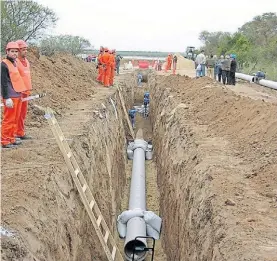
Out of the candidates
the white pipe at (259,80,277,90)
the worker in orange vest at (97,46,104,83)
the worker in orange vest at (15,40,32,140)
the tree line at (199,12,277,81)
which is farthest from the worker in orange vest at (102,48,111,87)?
the worker in orange vest at (15,40,32,140)

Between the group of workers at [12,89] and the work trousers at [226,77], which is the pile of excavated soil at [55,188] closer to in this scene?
the group of workers at [12,89]

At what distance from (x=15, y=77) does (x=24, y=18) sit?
2839cm

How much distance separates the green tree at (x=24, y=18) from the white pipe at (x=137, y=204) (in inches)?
673

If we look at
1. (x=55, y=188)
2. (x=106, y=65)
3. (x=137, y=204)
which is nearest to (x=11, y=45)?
(x=55, y=188)

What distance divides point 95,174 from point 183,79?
1298cm

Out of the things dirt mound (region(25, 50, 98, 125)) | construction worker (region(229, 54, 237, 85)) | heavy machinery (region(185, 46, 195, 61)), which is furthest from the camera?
heavy machinery (region(185, 46, 195, 61))

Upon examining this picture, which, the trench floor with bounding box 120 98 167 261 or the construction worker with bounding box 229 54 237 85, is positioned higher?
the construction worker with bounding box 229 54 237 85

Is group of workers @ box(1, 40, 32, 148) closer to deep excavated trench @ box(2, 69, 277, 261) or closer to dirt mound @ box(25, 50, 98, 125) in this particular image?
deep excavated trench @ box(2, 69, 277, 261)

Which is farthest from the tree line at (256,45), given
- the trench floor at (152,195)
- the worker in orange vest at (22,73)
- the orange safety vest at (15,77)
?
the orange safety vest at (15,77)

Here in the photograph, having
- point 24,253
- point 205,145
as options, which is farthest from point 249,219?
point 205,145

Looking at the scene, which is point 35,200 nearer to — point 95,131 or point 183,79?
point 95,131

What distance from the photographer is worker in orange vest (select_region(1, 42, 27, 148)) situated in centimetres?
796

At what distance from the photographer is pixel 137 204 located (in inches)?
440

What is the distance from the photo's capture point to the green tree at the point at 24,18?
31.1 m
